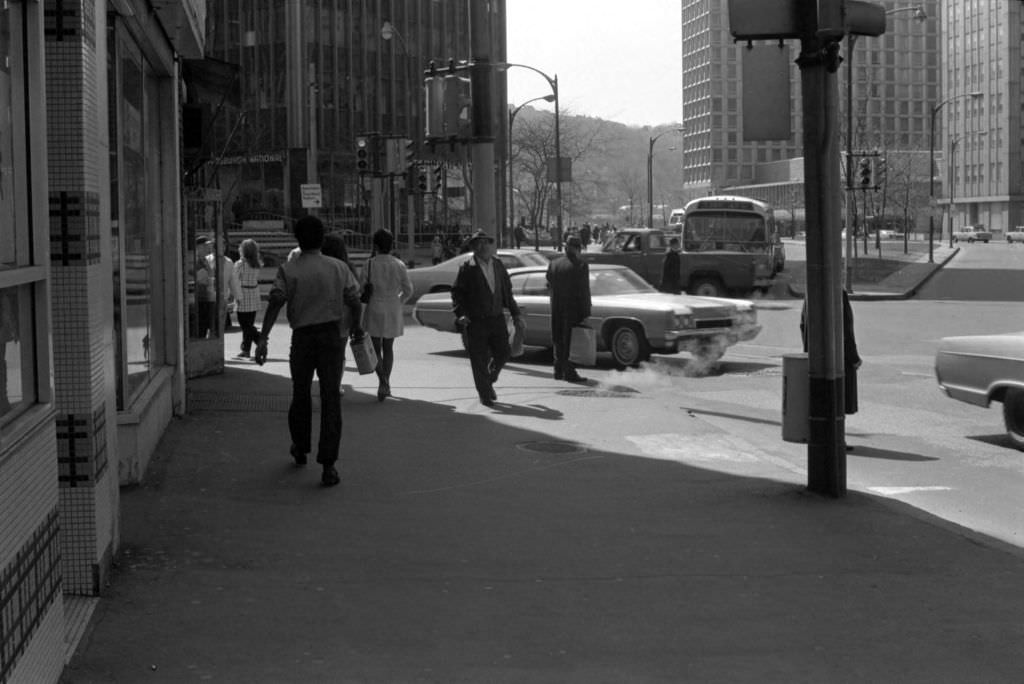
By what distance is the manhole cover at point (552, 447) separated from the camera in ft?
36.7

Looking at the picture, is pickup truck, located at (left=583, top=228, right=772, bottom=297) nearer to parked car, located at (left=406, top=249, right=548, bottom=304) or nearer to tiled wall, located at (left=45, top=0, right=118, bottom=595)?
parked car, located at (left=406, top=249, right=548, bottom=304)

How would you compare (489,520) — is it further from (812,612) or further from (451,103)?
(451,103)

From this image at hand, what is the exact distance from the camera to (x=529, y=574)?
7.00 m

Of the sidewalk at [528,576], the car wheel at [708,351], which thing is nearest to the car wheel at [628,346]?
the car wheel at [708,351]

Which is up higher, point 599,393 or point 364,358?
point 364,358

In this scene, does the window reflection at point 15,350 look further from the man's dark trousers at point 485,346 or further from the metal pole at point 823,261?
the man's dark trousers at point 485,346

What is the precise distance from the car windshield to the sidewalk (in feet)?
27.5

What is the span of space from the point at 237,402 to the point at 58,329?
7.90 m

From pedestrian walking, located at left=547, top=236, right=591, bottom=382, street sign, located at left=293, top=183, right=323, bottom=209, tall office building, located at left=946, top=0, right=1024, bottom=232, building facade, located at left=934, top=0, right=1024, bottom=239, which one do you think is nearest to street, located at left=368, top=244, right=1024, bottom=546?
pedestrian walking, located at left=547, top=236, right=591, bottom=382

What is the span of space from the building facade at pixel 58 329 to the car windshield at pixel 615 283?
10952 millimetres

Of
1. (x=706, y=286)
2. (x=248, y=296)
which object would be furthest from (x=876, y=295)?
(x=248, y=296)

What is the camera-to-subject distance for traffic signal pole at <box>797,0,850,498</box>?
28.3 feet

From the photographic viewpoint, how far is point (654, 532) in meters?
8.12

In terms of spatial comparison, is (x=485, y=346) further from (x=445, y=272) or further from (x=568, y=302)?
(x=445, y=272)
